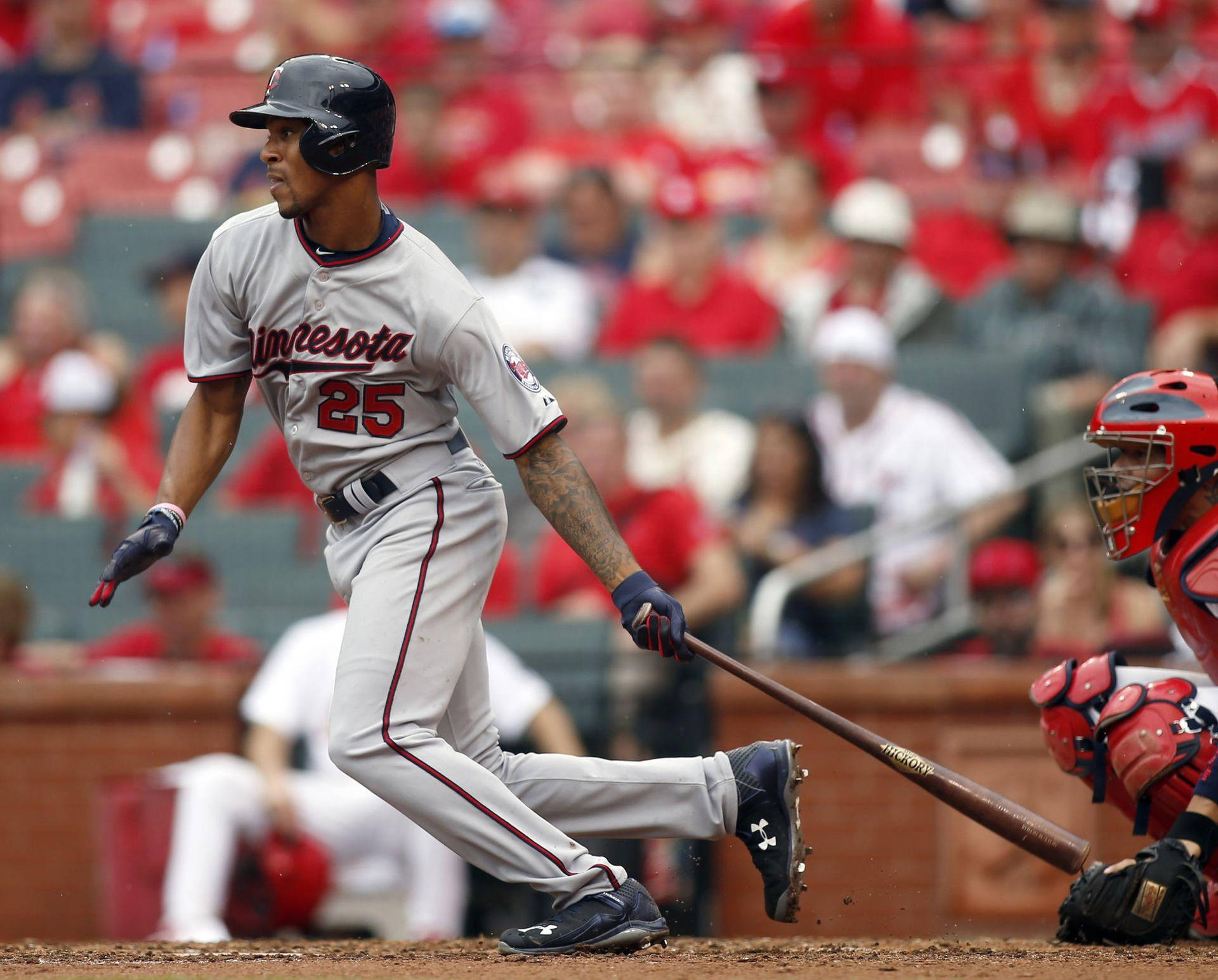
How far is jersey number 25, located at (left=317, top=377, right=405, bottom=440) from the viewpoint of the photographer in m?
3.70

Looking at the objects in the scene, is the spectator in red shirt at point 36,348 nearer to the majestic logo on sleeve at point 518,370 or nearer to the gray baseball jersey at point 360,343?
the gray baseball jersey at point 360,343

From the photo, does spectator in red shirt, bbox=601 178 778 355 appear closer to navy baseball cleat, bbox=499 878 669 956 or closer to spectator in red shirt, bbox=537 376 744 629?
spectator in red shirt, bbox=537 376 744 629

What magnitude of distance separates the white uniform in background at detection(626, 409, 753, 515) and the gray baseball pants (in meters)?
3.27


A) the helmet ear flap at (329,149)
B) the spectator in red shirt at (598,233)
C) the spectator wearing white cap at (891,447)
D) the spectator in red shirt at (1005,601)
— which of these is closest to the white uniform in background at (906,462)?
the spectator wearing white cap at (891,447)

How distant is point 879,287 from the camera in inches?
307

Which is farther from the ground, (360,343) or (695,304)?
(695,304)

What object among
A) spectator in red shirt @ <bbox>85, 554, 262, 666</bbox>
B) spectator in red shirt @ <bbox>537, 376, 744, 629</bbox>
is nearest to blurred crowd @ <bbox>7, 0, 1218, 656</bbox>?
spectator in red shirt @ <bbox>537, 376, 744, 629</bbox>

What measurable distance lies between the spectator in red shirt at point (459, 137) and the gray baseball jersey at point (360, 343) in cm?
513

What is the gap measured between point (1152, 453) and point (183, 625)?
12.8 feet

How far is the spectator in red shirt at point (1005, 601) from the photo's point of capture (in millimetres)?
6375

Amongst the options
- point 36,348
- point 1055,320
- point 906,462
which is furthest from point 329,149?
point 36,348

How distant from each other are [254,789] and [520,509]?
1815 millimetres

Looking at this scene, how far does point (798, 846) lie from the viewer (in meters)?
3.91

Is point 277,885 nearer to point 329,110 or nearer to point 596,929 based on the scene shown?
point 596,929
